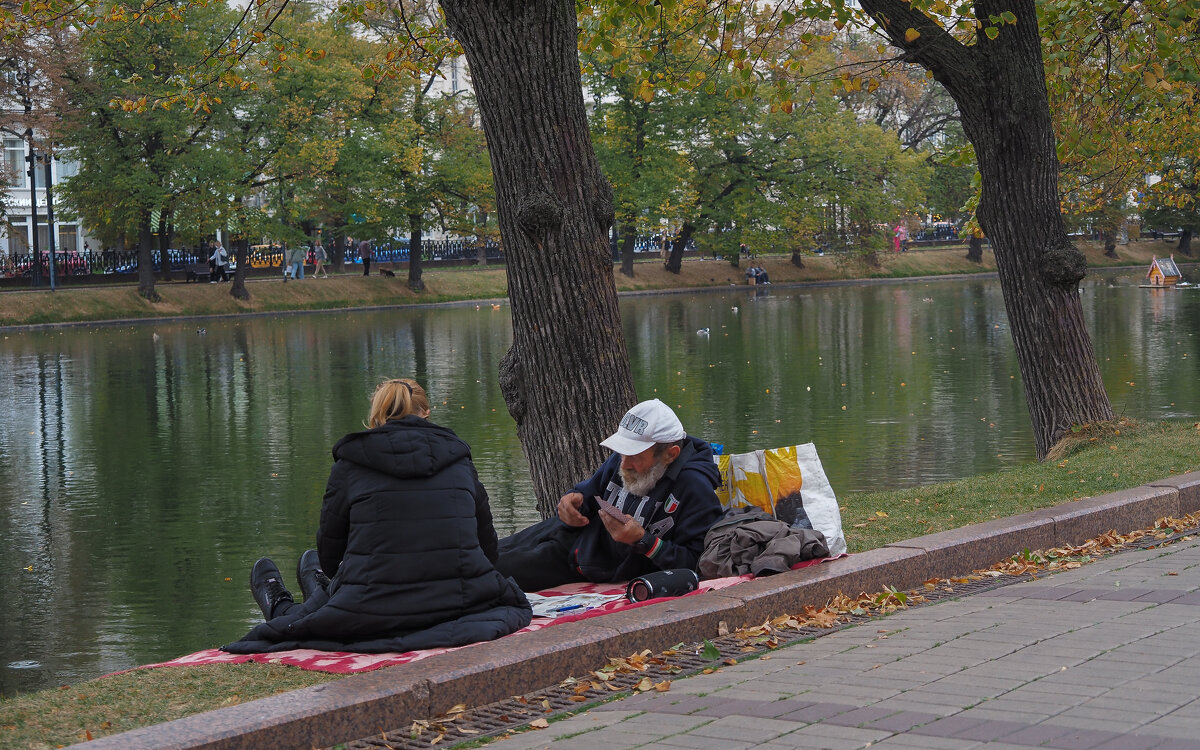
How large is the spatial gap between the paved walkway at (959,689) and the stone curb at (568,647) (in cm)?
38

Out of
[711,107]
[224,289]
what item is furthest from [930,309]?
[224,289]

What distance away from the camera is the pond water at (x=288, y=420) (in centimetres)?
950

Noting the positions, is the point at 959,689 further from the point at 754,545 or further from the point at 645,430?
the point at 645,430

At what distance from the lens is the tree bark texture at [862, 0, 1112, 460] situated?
11648 mm

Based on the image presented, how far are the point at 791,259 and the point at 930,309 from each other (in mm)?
25559

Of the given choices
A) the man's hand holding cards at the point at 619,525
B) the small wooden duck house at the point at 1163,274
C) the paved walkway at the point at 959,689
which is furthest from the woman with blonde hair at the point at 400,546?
the small wooden duck house at the point at 1163,274

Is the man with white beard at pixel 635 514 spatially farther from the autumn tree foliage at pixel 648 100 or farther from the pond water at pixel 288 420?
the pond water at pixel 288 420

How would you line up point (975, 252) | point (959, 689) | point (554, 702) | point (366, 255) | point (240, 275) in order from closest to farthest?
1. point (959, 689)
2. point (554, 702)
3. point (240, 275)
4. point (366, 255)
5. point (975, 252)

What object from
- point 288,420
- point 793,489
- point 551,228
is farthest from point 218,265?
point 793,489

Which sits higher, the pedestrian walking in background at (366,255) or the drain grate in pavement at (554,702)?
the pedestrian walking in background at (366,255)

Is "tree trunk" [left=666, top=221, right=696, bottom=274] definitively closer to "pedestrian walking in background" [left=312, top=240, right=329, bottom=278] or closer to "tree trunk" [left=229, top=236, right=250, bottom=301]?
"pedestrian walking in background" [left=312, top=240, right=329, bottom=278]

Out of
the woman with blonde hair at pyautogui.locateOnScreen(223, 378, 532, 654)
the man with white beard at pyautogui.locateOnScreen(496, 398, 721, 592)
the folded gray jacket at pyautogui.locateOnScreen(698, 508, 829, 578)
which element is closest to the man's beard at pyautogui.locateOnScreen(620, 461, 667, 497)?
the man with white beard at pyautogui.locateOnScreen(496, 398, 721, 592)

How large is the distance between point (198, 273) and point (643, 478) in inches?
1790

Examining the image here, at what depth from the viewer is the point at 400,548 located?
559cm
